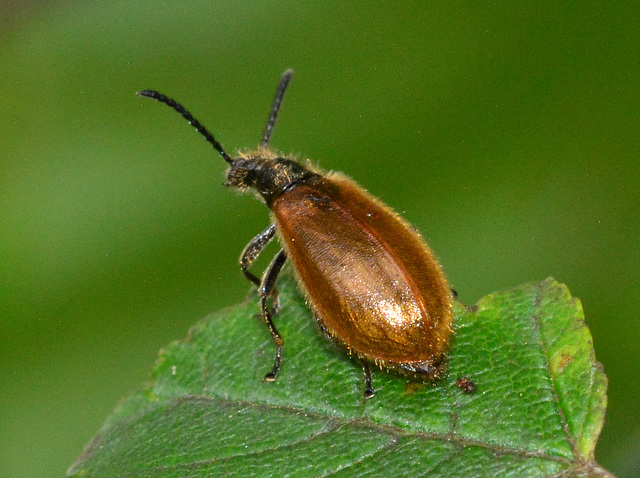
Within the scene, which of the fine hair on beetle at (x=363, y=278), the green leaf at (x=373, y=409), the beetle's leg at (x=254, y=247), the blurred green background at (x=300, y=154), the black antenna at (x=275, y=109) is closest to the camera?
the green leaf at (x=373, y=409)

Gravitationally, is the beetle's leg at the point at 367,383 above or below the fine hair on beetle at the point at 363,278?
below

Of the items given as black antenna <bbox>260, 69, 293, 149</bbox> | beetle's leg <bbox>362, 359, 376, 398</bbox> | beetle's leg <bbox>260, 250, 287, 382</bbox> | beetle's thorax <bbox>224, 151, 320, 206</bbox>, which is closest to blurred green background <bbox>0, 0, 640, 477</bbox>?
black antenna <bbox>260, 69, 293, 149</bbox>

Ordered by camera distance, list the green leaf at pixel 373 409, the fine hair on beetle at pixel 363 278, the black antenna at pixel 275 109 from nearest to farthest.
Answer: the green leaf at pixel 373 409, the fine hair on beetle at pixel 363 278, the black antenna at pixel 275 109

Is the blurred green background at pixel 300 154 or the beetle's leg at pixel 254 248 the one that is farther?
the blurred green background at pixel 300 154

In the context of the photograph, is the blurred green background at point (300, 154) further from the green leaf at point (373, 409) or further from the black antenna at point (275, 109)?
the green leaf at point (373, 409)

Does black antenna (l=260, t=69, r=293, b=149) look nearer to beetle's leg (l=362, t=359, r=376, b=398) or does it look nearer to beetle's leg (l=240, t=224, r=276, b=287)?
beetle's leg (l=240, t=224, r=276, b=287)

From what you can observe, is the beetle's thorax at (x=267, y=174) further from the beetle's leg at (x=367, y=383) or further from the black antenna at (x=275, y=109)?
the beetle's leg at (x=367, y=383)

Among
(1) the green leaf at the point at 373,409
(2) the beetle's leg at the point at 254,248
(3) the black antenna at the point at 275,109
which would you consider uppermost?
(3) the black antenna at the point at 275,109

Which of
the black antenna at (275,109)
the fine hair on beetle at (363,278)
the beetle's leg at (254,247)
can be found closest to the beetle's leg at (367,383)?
the fine hair on beetle at (363,278)
